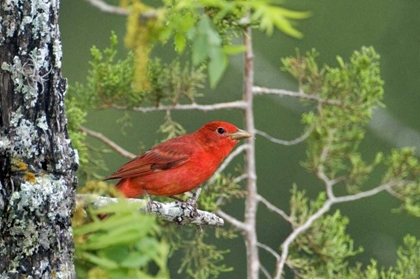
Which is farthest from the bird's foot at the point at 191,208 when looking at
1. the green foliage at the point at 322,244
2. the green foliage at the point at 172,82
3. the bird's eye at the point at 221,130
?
the green foliage at the point at 322,244

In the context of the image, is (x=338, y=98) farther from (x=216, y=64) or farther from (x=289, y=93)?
(x=216, y=64)

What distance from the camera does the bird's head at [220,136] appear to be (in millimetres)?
4906

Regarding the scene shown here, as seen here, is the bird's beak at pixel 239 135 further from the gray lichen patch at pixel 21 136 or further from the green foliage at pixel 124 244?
the green foliage at pixel 124 244

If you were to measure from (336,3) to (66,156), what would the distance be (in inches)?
367

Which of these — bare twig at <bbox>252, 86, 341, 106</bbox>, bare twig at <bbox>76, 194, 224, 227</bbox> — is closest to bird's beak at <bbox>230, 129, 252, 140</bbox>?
bare twig at <bbox>252, 86, 341, 106</bbox>

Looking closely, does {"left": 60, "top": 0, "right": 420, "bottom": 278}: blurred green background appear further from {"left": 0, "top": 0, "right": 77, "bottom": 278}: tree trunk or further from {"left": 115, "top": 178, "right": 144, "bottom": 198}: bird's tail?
{"left": 0, "top": 0, "right": 77, "bottom": 278}: tree trunk

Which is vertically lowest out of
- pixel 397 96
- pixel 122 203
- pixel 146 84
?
pixel 397 96

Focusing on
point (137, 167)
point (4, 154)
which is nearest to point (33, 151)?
point (4, 154)

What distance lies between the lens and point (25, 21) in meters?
2.69

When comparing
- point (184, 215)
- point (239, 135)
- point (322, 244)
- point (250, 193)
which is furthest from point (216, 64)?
point (322, 244)

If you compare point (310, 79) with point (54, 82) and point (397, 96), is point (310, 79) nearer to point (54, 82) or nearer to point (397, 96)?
point (54, 82)

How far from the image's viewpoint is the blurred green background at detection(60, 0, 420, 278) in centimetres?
1047

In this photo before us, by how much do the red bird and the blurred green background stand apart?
4809 mm

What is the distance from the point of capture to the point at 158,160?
4.78 m
